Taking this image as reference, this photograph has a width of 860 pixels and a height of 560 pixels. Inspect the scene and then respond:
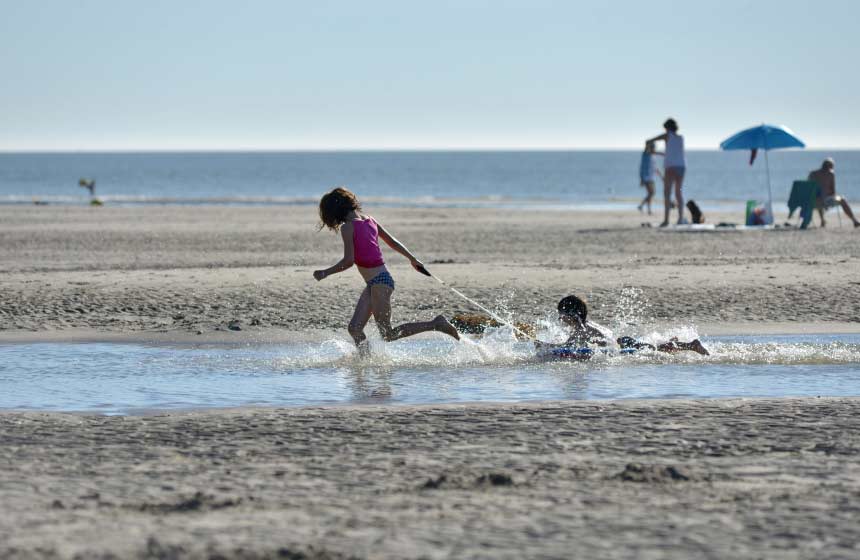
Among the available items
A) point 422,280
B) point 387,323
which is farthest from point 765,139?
point 387,323

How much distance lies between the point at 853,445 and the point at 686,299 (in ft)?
23.2

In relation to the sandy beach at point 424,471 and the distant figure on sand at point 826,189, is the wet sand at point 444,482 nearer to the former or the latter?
the sandy beach at point 424,471

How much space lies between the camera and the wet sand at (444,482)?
480 cm

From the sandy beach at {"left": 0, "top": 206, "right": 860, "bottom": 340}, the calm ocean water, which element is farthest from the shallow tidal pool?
the calm ocean water

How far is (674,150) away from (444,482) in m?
18.5

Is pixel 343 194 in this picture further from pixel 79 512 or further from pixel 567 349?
pixel 79 512

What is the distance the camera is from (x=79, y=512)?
525 cm

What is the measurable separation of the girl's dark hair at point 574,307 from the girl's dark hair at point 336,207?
1.94 meters

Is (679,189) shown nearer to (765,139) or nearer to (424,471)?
(765,139)

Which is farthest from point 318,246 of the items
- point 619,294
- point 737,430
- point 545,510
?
point 545,510

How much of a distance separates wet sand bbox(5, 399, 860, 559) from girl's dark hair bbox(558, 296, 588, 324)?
2.24 m

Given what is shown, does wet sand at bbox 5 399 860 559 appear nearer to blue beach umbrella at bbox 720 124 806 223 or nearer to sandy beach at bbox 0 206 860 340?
sandy beach at bbox 0 206 860 340

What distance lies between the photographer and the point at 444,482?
18.9 ft

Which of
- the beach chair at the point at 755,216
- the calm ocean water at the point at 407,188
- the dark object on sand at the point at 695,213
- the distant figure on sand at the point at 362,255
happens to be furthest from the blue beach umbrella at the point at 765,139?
the calm ocean water at the point at 407,188
